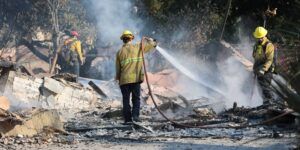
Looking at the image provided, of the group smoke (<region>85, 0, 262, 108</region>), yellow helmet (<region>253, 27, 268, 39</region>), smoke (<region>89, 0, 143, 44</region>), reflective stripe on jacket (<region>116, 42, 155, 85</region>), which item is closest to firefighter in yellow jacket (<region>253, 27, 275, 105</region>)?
yellow helmet (<region>253, 27, 268, 39</region>)

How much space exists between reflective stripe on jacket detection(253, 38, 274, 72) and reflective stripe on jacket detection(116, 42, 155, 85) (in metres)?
2.60

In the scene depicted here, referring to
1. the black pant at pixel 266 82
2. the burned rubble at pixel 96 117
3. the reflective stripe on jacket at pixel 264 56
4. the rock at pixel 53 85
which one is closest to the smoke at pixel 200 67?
the reflective stripe on jacket at pixel 264 56

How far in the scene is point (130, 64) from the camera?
886cm

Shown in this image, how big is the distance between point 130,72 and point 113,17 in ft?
41.4

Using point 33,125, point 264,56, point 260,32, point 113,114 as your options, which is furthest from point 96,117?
point 260,32

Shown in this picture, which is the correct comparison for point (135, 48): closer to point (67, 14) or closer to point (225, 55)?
point (225, 55)

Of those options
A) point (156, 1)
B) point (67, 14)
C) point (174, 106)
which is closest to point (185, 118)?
point (174, 106)

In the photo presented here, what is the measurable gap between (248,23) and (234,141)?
16218mm

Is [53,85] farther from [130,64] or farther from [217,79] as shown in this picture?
[217,79]

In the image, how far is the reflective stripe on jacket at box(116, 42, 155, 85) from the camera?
884 centimetres

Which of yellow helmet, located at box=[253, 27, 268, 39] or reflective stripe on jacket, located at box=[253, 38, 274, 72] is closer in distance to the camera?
reflective stripe on jacket, located at box=[253, 38, 274, 72]

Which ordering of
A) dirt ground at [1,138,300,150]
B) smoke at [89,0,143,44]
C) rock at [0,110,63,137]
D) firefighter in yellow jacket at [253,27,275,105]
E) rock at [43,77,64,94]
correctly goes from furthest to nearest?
smoke at [89,0,143,44], rock at [43,77,64,94], firefighter in yellow jacket at [253,27,275,105], rock at [0,110,63,137], dirt ground at [1,138,300,150]

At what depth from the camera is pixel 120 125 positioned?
852cm

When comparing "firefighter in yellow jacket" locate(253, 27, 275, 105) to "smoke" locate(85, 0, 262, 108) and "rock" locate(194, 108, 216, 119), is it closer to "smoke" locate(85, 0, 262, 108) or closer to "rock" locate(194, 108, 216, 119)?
"smoke" locate(85, 0, 262, 108)
